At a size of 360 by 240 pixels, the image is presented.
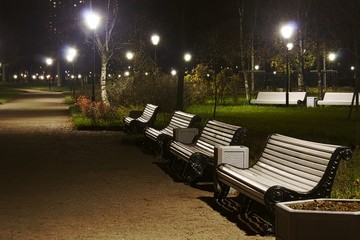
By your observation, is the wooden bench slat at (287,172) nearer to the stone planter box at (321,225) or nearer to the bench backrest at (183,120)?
the stone planter box at (321,225)

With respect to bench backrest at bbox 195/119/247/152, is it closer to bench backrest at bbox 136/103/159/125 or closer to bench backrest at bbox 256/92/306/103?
bench backrest at bbox 136/103/159/125

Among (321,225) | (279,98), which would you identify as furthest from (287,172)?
(279,98)

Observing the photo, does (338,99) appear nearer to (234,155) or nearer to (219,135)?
(219,135)

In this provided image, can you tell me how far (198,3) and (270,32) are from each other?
6.68 metres

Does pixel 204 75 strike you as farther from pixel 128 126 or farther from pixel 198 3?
pixel 128 126

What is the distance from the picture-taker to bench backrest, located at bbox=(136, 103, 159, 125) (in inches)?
663

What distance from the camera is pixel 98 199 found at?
9.02m

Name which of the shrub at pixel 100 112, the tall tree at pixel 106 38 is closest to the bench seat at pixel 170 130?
the shrub at pixel 100 112

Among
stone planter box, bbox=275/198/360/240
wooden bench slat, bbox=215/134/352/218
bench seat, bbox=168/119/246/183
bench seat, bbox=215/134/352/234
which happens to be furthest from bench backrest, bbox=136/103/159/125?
stone planter box, bbox=275/198/360/240

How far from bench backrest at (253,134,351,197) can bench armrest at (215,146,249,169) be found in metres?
0.41

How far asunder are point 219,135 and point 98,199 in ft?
8.31

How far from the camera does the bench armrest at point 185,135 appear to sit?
1229 centimetres

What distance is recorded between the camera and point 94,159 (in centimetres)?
1349

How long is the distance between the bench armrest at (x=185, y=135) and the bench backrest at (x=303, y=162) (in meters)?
3.92
